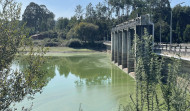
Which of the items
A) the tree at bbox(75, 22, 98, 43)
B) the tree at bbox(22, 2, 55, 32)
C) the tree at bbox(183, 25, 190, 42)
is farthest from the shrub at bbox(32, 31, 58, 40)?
the tree at bbox(183, 25, 190, 42)

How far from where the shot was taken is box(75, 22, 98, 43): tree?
71356 mm

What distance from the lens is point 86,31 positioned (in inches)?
2822

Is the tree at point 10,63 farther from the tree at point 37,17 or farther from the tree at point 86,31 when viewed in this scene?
the tree at point 37,17

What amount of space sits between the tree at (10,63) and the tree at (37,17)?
106 meters

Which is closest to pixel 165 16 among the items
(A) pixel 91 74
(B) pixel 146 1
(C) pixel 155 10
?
(C) pixel 155 10

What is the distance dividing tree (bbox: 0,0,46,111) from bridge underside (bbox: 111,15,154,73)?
727 cm

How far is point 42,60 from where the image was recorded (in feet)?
18.5

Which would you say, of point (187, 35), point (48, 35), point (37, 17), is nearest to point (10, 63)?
point (187, 35)

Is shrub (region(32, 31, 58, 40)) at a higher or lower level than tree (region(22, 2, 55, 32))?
lower

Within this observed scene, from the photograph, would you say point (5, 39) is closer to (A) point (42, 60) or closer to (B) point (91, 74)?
(A) point (42, 60)

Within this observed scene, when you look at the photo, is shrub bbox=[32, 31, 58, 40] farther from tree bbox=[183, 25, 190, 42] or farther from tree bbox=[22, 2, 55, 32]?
tree bbox=[183, 25, 190, 42]

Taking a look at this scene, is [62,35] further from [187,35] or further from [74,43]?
[187,35]

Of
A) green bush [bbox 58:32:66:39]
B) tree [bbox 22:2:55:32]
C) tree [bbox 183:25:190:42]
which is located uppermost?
tree [bbox 22:2:55:32]

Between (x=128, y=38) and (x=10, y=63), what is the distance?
27.3 meters
